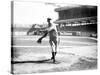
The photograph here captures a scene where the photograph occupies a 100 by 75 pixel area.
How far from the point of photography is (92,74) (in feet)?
14.8

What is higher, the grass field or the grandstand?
the grandstand

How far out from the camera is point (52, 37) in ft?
13.7

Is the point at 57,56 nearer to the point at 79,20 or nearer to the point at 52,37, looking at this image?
the point at 52,37

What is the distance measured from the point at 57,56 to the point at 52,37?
1.46 ft

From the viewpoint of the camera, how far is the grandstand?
4.39 metres

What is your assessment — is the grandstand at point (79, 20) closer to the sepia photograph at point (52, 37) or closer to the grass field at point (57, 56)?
the sepia photograph at point (52, 37)

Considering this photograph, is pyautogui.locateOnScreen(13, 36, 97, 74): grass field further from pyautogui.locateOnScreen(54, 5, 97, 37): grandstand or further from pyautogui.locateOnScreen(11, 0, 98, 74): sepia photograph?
pyautogui.locateOnScreen(54, 5, 97, 37): grandstand

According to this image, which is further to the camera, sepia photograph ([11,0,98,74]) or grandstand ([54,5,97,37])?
grandstand ([54,5,97,37])

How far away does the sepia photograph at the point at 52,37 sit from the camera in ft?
12.6

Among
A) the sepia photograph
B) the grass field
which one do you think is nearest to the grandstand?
the sepia photograph

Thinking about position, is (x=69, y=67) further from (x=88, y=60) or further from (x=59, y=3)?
(x=59, y=3)

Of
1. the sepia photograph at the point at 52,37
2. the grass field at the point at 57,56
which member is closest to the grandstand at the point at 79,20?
the sepia photograph at the point at 52,37
